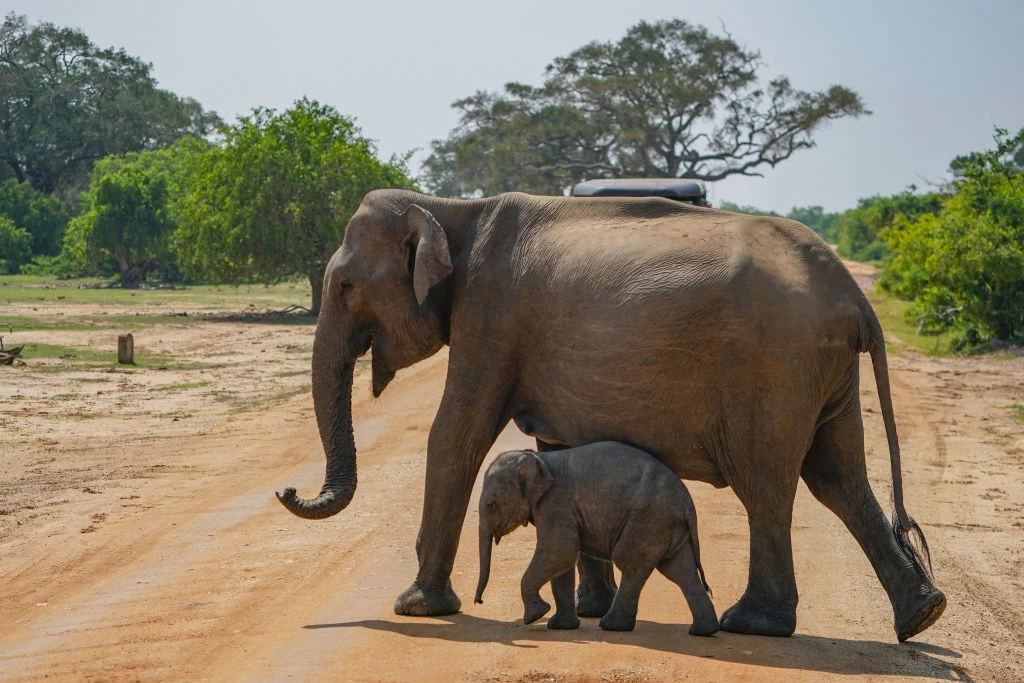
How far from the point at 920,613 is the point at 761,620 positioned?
2.71 feet

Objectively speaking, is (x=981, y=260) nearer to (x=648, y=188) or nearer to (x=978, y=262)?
(x=978, y=262)

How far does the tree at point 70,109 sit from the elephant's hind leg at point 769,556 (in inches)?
2989

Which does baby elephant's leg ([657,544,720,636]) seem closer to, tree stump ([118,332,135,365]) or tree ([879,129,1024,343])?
tree stump ([118,332,135,365])

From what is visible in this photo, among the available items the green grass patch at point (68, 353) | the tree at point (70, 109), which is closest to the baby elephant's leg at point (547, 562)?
the green grass patch at point (68, 353)

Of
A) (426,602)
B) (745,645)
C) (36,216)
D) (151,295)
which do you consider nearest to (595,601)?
(426,602)

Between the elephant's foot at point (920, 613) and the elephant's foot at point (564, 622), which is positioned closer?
the elephant's foot at point (920, 613)

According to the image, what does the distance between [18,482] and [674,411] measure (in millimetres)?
7494

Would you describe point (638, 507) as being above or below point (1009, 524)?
above

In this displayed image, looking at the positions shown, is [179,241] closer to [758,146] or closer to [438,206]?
[438,206]

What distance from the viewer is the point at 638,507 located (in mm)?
6957

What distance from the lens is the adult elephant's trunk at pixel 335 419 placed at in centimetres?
838

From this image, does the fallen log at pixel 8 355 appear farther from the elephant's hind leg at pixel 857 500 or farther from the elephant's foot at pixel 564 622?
the elephant's hind leg at pixel 857 500

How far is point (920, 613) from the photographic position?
714 cm

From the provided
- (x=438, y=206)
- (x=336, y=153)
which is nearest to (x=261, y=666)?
(x=438, y=206)
